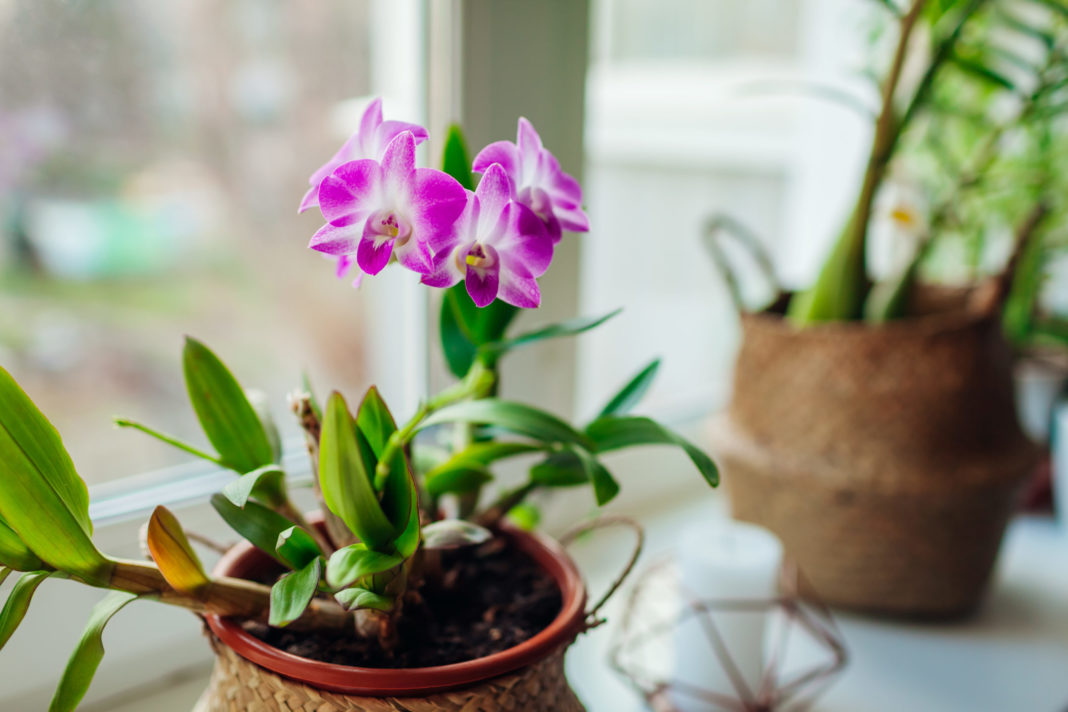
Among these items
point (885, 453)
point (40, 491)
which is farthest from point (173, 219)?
point (885, 453)

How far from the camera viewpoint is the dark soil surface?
498 millimetres

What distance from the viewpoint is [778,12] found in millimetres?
1480

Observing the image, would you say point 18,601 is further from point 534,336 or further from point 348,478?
point 534,336

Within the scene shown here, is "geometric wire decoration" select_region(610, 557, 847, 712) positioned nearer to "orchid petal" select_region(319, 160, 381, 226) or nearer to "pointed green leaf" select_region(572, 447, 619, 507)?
"pointed green leaf" select_region(572, 447, 619, 507)

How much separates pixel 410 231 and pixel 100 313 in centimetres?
101

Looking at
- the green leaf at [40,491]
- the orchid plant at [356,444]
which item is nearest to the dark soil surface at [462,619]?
the orchid plant at [356,444]

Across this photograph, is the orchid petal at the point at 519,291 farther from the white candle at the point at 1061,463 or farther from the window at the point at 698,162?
the white candle at the point at 1061,463

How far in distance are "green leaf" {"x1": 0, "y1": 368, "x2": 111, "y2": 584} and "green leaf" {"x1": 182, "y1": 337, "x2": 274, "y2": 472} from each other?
0.08m

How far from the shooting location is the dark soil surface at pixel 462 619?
50cm

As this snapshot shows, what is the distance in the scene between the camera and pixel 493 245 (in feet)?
1.39

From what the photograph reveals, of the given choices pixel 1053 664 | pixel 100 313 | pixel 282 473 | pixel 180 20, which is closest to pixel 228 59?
pixel 180 20

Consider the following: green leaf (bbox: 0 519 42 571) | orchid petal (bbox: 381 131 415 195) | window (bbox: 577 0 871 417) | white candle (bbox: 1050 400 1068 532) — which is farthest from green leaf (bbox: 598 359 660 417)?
white candle (bbox: 1050 400 1068 532)

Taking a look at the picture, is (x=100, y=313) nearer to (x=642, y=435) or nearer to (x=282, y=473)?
(x=282, y=473)

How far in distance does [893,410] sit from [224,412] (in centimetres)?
63
